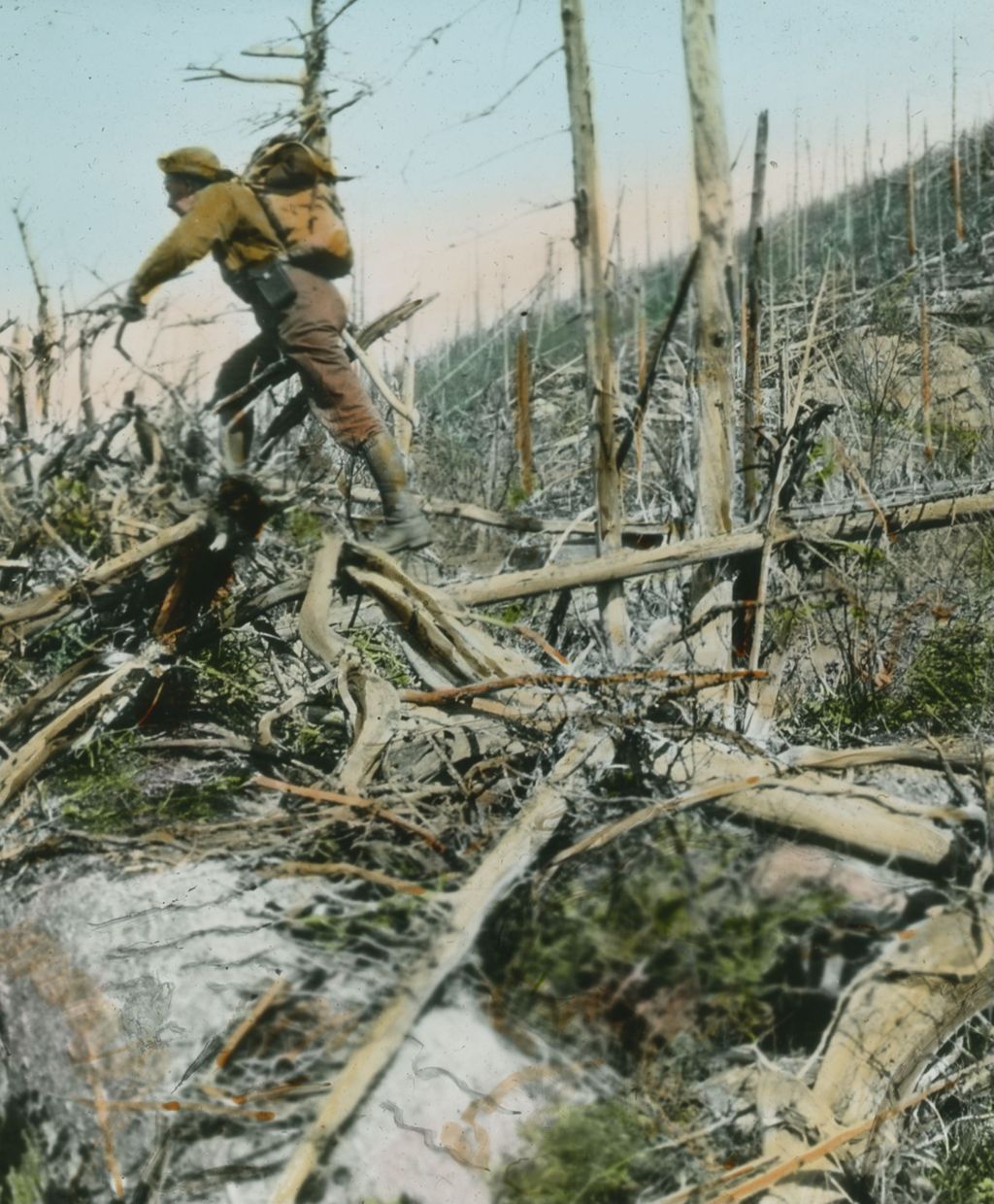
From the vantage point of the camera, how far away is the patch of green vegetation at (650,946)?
2912 mm

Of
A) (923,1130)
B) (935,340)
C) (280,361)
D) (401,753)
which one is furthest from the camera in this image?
(935,340)

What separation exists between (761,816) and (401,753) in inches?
45.4

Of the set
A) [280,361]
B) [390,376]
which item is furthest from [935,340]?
[280,361]

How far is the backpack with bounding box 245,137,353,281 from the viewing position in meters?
4.00

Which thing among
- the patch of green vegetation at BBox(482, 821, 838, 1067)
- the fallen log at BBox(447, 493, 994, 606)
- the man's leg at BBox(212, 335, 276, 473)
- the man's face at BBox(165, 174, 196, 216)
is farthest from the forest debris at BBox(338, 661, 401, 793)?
the man's face at BBox(165, 174, 196, 216)

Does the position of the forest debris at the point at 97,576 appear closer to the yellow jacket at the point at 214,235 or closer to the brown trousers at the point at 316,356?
the brown trousers at the point at 316,356

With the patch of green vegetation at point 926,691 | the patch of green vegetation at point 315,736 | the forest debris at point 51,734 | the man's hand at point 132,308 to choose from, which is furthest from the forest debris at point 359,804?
the patch of green vegetation at point 926,691

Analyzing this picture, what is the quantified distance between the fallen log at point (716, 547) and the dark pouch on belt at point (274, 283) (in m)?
1.23

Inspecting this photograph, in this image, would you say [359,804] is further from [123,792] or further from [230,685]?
[230,685]

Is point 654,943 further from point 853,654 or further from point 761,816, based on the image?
point 853,654

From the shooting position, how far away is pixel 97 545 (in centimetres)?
443

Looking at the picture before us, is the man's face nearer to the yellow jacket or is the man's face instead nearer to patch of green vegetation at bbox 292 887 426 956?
the yellow jacket

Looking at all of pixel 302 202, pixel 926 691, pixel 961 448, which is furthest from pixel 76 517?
pixel 961 448

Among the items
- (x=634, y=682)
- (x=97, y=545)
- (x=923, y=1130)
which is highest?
(x=97, y=545)
